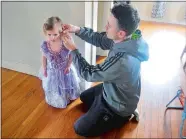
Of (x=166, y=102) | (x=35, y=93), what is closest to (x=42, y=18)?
(x=35, y=93)

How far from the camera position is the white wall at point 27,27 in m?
1.42

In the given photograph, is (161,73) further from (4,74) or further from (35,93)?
(4,74)

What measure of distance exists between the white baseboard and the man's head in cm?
90

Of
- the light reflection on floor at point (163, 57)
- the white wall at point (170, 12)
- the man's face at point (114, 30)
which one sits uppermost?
the man's face at point (114, 30)

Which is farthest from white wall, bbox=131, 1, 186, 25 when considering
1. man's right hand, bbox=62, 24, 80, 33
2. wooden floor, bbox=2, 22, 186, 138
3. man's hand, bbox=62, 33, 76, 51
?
man's hand, bbox=62, 33, 76, 51

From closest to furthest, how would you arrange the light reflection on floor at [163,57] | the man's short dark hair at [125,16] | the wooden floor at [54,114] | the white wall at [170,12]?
the man's short dark hair at [125,16] → the wooden floor at [54,114] → the light reflection on floor at [163,57] → the white wall at [170,12]

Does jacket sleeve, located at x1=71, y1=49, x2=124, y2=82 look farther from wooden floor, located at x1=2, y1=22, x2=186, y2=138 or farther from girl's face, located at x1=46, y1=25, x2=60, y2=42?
wooden floor, located at x1=2, y1=22, x2=186, y2=138

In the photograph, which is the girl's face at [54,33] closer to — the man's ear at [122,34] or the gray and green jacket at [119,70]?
the gray and green jacket at [119,70]

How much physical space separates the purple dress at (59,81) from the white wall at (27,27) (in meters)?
0.17

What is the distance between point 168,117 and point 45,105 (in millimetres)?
847

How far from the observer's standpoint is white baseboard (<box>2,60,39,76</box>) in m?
1.86

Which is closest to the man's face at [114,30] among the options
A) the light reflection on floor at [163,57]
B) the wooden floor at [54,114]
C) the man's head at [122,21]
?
the man's head at [122,21]

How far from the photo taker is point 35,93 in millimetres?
1698

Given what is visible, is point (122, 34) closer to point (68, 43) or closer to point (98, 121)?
point (68, 43)
